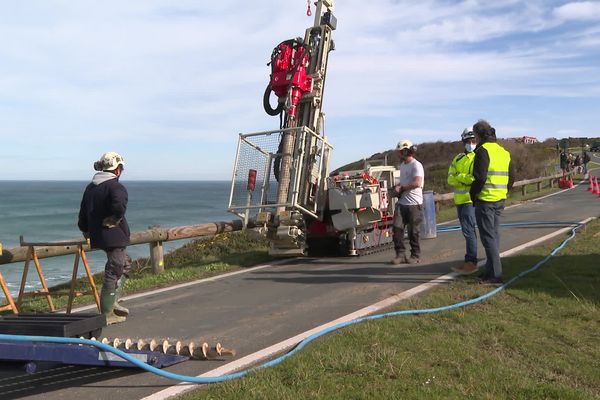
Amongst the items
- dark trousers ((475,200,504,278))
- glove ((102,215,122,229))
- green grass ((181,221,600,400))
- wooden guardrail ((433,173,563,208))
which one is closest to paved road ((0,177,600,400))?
green grass ((181,221,600,400))

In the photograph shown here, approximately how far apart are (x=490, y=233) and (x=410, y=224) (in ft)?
6.88

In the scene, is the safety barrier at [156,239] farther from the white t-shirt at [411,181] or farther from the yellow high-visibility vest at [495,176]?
the yellow high-visibility vest at [495,176]

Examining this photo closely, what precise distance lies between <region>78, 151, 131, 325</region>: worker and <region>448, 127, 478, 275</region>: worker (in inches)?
180

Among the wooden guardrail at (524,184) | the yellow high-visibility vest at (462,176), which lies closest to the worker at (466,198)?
the yellow high-visibility vest at (462,176)

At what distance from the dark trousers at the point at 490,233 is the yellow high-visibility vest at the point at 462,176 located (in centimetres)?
91

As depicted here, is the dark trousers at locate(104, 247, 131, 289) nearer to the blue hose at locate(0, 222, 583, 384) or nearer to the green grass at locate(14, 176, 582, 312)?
the green grass at locate(14, 176, 582, 312)

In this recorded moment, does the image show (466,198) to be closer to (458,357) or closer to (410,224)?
(410,224)

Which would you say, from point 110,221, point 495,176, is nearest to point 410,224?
point 495,176

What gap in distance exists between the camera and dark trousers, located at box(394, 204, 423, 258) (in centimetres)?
895

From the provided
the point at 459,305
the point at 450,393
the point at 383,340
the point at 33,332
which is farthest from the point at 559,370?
the point at 33,332

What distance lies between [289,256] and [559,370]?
6691 millimetres

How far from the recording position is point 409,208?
899 centimetres

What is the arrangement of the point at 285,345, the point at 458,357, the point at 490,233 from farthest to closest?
the point at 490,233
the point at 285,345
the point at 458,357

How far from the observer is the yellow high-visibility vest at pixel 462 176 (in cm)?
799
